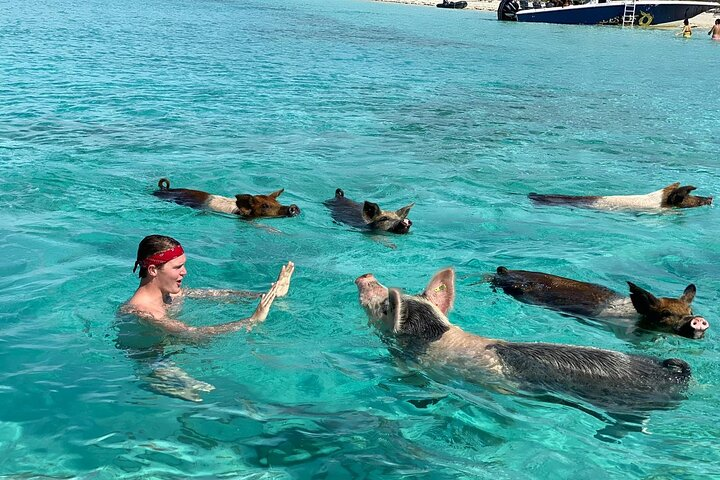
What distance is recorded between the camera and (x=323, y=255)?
10086 millimetres

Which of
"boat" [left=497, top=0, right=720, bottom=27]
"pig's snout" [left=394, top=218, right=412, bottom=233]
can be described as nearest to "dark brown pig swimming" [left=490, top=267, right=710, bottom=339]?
"pig's snout" [left=394, top=218, right=412, bottom=233]

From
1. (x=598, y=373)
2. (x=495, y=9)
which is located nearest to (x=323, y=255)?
(x=598, y=373)

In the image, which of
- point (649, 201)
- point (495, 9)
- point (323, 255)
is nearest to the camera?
point (323, 255)

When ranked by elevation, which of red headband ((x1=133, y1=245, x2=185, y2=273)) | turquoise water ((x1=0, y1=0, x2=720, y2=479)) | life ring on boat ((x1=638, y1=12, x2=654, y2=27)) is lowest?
turquoise water ((x1=0, y1=0, x2=720, y2=479))

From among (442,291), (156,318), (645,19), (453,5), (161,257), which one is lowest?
(156,318)

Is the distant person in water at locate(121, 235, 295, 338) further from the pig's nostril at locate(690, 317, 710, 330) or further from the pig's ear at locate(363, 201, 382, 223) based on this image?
the pig's ear at locate(363, 201, 382, 223)

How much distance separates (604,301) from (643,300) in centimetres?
54

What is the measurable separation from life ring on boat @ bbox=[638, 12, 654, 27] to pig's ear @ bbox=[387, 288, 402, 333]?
57664 millimetres

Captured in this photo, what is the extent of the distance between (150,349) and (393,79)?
2250cm

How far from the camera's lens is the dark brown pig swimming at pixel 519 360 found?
5.95 m

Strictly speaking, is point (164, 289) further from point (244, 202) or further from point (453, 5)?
point (453, 5)

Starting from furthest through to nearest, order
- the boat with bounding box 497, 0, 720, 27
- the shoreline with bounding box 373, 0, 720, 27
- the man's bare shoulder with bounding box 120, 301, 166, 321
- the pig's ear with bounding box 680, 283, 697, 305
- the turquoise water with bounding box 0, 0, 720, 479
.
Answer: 1. the shoreline with bounding box 373, 0, 720, 27
2. the boat with bounding box 497, 0, 720, 27
3. the pig's ear with bounding box 680, 283, 697, 305
4. the man's bare shoulder with bounding box 120, 301, 166, 321
5. the turquoise water with bounding box 0, 0, 720, 479

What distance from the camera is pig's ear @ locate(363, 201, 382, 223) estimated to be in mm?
10750

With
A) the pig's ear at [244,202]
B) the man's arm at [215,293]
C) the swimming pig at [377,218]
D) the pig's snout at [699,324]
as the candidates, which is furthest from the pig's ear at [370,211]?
the pig's snout at [699,324]
